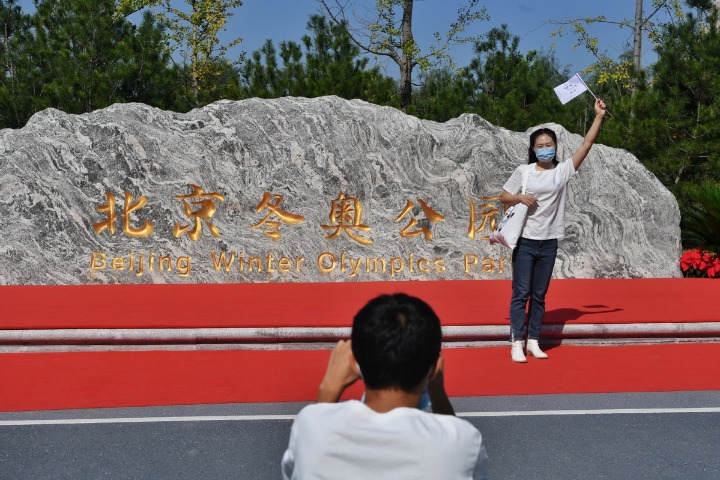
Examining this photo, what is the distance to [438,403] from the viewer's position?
276cm

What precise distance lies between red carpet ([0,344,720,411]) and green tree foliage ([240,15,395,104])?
11.1m

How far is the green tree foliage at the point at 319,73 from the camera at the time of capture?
19503 mm

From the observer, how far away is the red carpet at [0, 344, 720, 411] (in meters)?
7.27

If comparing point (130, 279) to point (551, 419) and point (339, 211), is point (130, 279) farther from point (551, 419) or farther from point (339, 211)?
point (551, 419)

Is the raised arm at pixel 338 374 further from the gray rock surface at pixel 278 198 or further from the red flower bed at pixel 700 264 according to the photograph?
the red flower bed at pixel 700 264

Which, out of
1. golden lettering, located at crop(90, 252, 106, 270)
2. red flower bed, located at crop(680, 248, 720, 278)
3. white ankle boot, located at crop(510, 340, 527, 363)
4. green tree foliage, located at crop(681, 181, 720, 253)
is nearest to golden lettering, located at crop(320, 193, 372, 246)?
golden lettering, located at crop(90, 252, 106, 270)

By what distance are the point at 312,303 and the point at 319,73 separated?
32.6 ft

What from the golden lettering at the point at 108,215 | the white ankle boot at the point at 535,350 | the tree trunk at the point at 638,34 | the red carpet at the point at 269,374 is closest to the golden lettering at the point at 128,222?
the golden lettering at the point at 108,215

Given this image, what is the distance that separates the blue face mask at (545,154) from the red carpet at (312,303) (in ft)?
5.70

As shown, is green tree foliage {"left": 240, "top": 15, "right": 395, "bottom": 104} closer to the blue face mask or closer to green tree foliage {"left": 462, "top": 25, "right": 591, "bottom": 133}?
green tree foliage {"left": 462, "top": 25, "right": 591, "bottom": 133}

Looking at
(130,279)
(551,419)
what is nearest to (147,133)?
(130,279)

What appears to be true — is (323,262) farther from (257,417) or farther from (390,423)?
(390,423)

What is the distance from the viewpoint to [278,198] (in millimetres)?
13188

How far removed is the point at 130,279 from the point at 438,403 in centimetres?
1042
